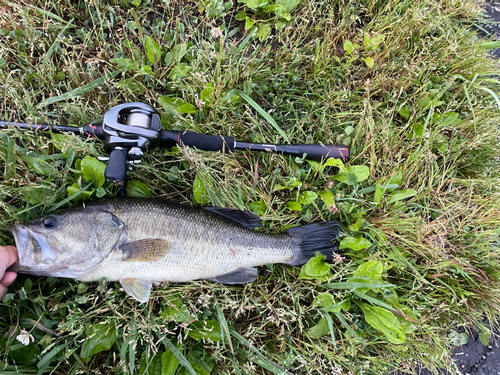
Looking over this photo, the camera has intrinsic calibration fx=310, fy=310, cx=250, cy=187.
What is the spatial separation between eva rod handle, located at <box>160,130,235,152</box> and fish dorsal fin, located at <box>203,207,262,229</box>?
1.78 ft

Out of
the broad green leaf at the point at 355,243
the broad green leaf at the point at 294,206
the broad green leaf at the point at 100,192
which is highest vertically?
the broad green leaf at the point at 100,192

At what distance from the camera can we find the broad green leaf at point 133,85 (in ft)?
9.67

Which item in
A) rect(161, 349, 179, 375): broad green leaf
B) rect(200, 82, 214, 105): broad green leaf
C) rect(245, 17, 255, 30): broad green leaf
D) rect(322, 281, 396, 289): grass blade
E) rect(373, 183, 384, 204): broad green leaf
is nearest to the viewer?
rect(161, 349, 179, 375): broad green leaf

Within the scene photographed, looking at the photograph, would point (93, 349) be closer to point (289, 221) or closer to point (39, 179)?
point (39, 179)

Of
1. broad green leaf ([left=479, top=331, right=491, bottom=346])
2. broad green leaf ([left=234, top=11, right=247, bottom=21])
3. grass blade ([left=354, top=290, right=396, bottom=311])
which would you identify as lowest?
broad green leaf ([left=479, top=331, right=491, bottom=346])

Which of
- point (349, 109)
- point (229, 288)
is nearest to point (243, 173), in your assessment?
point (229, 288)

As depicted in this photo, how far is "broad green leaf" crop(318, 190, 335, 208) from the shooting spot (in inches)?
116

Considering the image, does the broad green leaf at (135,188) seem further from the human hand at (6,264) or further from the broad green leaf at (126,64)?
the broad green leaf at (126,64)

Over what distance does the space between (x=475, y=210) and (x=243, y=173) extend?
2.42 m

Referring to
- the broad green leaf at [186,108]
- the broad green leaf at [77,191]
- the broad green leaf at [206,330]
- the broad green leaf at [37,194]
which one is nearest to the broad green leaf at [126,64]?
the broad green leaf at [186,108]

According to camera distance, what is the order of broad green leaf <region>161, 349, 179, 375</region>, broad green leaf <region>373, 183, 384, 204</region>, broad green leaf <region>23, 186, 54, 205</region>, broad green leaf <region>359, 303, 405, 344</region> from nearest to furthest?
1. broad green leaf <region>161, 349, 179, 375</region>
2. broad green leaf <region>23, 186, 54, 205</region>
3. broad green leaf <region>359, 303, 405, 344</region>
4. broad green leaf <region>373, 183, 384, 204</region>

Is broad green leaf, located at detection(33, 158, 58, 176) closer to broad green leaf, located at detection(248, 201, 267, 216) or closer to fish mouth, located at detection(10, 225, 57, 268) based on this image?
fish mouth, located at detection(10, 225, 57, 268)

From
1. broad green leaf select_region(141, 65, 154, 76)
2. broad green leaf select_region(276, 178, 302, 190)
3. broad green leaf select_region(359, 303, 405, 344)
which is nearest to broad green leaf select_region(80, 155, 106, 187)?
broad green leaf select_region(141, 65, 154, 76)

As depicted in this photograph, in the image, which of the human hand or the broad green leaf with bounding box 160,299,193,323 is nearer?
the human hand
